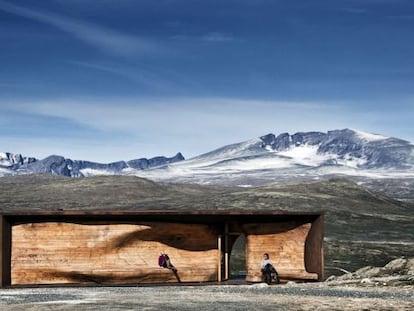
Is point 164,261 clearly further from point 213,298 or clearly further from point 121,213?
point 213,298

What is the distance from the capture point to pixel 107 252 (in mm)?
24672

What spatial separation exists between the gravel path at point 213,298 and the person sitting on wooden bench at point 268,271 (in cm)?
105

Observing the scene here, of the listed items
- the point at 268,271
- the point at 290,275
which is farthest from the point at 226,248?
the point at 290,275

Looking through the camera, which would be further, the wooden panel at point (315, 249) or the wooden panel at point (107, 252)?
the wooden panel at point (315, 249)

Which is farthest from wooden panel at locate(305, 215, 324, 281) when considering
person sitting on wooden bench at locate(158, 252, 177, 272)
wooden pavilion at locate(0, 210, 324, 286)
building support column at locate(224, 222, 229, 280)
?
person sitting on wooden bench at locate(158, 252, 177, 272)

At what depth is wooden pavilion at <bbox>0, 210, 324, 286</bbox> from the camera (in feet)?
79.4

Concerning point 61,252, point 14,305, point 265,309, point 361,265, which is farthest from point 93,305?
point 361,265

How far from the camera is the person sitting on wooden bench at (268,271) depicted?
82.2 feet

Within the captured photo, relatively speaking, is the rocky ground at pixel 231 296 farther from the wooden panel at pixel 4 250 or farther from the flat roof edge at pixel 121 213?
the flat roof edge at pixel 121 213

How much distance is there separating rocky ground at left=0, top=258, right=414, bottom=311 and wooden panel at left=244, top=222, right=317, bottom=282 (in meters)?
0.96

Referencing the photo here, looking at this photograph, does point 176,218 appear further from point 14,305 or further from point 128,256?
point 14,305

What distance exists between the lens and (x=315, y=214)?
25.0 meters

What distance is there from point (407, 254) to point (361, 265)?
232 inches

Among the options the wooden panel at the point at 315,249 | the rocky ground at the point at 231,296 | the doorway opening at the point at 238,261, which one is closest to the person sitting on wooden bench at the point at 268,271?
the rocky ground at the point at 231,296
